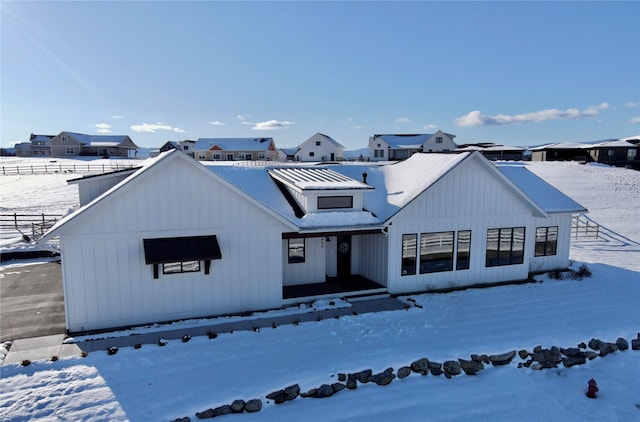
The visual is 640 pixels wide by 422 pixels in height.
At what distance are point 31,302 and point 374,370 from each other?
10881mm

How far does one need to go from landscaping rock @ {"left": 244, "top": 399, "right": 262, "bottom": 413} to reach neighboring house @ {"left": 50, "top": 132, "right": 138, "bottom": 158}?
252 ft

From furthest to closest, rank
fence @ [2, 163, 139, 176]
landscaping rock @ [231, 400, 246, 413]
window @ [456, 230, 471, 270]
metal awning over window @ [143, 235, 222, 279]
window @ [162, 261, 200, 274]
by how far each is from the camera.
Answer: fence @ [2, 163, 139, 176] < window @ [456, 230, 471, 270] < window @ [162, 261, 200, 274] < metal awning over window @ [143, 235, 222, 279] < landscaping rock @ [231, 400, 246, 413]

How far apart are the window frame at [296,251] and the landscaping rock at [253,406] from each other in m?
7.08

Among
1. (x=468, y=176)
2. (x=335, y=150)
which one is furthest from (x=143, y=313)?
(x=335, y=150)

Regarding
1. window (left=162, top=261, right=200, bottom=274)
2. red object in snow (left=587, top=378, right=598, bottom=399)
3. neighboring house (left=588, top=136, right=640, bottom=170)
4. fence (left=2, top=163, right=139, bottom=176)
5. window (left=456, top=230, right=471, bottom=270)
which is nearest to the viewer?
red object in snow (left=587, top=378, right=598, bottom=399)

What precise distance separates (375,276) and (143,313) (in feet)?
26.0

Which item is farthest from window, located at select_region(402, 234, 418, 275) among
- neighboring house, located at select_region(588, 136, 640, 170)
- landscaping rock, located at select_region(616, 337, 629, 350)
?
neighboring house, located at select_region(588, 136, 640, 170)

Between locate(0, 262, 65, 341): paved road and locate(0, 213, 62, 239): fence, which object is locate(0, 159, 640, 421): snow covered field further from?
locate(0, 213, 62, 239): fence

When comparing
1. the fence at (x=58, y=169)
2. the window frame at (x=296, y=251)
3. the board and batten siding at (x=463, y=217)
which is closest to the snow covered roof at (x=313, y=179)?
the window frame at (x=296, y=251)

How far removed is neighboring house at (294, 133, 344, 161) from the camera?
7031 centimetres

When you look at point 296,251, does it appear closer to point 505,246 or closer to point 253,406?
point 253,406

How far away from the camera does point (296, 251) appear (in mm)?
15227

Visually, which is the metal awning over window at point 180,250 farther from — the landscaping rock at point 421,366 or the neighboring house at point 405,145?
the neighboring house at point 405,145

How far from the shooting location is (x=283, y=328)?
38.6 feet
